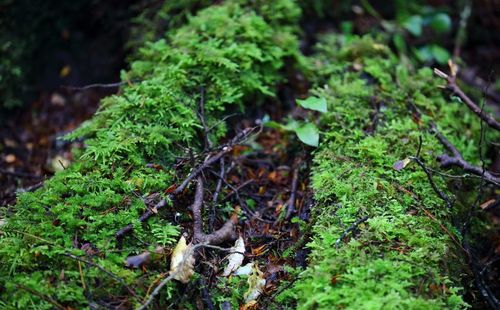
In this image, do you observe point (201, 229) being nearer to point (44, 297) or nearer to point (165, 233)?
point (165, 233)

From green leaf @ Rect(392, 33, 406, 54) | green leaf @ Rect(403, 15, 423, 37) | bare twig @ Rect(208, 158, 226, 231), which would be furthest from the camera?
green leaf @ Rect(403, 15, 423, 37)

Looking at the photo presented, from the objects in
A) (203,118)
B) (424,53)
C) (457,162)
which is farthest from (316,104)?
(424,53)

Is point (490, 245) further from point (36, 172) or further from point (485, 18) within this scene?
point (36, 172)

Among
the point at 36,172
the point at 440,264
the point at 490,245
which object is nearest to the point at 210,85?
the point at 36,172

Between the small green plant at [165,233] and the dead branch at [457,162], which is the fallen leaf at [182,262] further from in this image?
the dead branch at [457,162]

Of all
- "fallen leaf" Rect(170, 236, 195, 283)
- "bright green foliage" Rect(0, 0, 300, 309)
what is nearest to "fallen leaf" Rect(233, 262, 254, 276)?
"fallen leaf" Rect(170, 236, 195, 283)

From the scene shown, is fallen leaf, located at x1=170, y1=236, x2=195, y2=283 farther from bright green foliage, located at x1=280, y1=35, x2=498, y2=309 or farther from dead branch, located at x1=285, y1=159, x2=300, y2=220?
dead branch, located at x1=285, y1=159, x2=300, y2=220

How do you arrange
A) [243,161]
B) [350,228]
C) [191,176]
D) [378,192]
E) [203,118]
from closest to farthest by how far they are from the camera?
1. [350,228]
2. [378,192]
3. [191,176]
4. [203,118]
5. [243,161]
